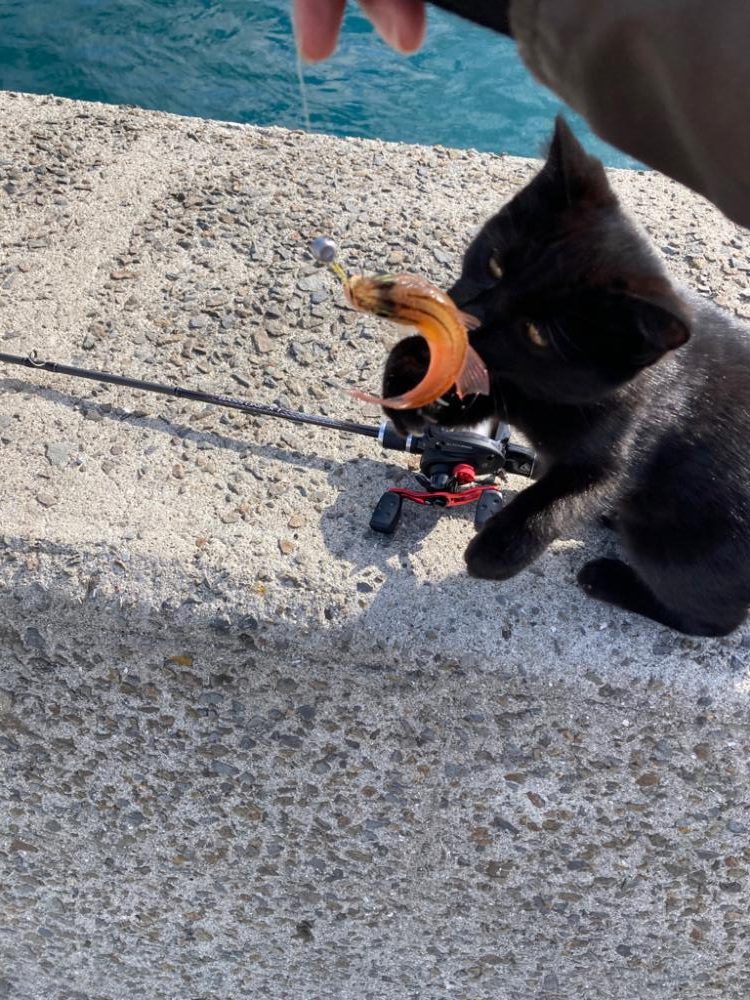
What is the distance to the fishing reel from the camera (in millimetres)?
1456

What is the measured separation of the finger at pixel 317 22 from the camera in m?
0.93

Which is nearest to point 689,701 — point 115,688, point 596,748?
point 596,748

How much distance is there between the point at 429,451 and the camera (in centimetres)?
147

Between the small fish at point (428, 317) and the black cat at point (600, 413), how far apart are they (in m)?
0.11

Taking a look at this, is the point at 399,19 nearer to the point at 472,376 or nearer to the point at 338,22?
the point at 338,22

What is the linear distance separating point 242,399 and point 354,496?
0.27 m

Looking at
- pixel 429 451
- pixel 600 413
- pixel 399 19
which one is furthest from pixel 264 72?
pixel 399 19

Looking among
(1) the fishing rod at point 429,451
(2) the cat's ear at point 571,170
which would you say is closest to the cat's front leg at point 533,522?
(1) the fishing rod at point 429,451

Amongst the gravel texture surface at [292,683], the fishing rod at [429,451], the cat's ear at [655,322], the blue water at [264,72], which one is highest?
the cat's ear at [655,322]

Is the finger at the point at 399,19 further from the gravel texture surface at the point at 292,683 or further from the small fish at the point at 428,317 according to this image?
the gravel texture surface at the point at 292,683

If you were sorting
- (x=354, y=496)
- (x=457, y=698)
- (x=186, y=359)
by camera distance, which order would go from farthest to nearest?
(x=186, y=359)
(x=354, y=496)
(x=457, y=698)

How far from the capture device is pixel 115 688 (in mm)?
1438

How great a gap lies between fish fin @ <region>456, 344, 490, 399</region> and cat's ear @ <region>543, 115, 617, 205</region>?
29 centimetres

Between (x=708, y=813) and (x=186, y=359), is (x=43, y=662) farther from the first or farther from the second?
(x=708, y=813)
